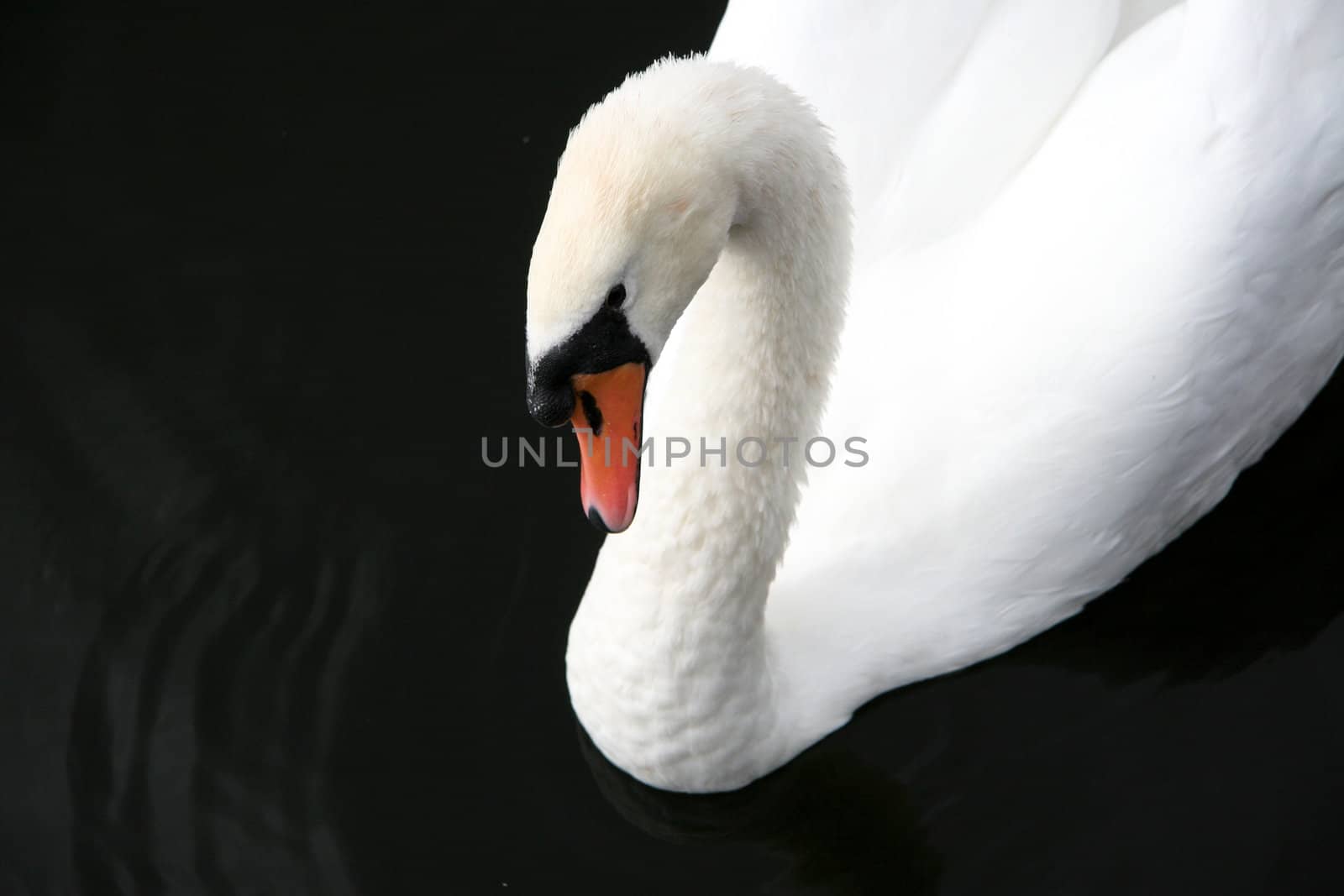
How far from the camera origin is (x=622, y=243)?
8.27ft

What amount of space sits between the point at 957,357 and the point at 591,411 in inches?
41.7

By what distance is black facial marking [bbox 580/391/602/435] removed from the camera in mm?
2754

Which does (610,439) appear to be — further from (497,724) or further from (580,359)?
(497,724)

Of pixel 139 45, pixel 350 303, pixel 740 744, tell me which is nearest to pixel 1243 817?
pixel 740 744

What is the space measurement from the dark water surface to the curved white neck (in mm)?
308

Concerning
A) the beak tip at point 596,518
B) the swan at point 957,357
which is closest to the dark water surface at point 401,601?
the swan at point 957,357

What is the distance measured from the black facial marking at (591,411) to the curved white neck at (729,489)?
0.35 metres

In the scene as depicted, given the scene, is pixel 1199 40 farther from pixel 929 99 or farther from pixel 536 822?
pixel 536 822

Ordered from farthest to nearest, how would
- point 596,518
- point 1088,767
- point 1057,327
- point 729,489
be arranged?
point 1088,767 → point 1057,327 → point 729,489 → point 596,518

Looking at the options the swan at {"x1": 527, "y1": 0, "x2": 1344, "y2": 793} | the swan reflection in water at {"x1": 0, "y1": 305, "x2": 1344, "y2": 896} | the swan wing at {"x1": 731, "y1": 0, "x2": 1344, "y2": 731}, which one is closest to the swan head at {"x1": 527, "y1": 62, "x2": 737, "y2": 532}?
the swan at {"x1": 527, "y1": 0, "x2": 1344, "y2": 793}

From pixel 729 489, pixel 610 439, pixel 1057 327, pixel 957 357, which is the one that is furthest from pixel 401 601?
pixel 1057 327

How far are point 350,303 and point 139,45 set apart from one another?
141 centimetres

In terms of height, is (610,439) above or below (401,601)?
below

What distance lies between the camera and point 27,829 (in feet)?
12.8
